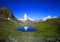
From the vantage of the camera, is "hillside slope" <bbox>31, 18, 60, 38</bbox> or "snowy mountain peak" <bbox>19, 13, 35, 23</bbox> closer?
"hillside slope" <bbox>31, 18, 60, 38</bbox>

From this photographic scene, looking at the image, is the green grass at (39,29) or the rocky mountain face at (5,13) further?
the rocky mountain face at (5,13)

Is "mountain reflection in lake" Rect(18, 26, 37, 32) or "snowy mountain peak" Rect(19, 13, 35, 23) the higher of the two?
"snowy mountain peak" Rect(19, 13, 35, 23)

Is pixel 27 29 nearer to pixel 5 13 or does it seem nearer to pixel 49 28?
pixel 49 28

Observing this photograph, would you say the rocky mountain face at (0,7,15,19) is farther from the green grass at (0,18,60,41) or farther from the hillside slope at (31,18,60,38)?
the hillside slope at (31,18,60,38)

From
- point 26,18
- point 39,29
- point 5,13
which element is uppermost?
point 5,13

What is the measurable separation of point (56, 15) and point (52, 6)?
421 millimetres

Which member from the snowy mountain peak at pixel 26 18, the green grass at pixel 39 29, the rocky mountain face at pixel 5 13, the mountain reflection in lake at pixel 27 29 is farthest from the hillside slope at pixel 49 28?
the rocky mountain face at pixel 5 13

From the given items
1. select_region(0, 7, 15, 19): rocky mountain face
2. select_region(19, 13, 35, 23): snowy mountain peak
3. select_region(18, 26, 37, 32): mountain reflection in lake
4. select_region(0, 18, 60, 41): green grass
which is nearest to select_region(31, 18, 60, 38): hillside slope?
select_region(0, 18, 60, 41): green grass

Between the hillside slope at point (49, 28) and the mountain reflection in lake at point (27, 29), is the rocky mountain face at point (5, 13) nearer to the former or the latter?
the mountain reflection in lake at point (27, 29)

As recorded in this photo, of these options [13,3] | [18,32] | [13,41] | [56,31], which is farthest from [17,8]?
[56,31]

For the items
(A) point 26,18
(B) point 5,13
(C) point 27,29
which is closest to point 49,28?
(C) point 27,29

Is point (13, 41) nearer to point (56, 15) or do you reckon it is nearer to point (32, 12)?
point (32, 12)

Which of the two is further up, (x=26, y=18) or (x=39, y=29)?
(x=26, y=18)

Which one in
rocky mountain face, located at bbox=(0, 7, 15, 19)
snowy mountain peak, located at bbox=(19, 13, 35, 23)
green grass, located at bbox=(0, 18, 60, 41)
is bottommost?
green grass, located at bbox=(0, 18, 60, 41)
